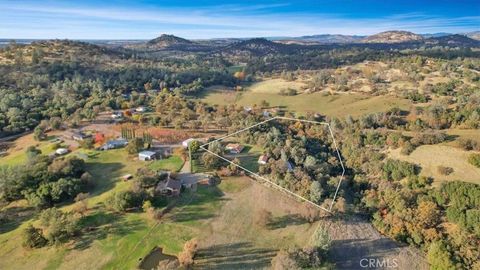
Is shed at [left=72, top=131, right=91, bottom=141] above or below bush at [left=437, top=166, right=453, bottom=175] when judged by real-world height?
above

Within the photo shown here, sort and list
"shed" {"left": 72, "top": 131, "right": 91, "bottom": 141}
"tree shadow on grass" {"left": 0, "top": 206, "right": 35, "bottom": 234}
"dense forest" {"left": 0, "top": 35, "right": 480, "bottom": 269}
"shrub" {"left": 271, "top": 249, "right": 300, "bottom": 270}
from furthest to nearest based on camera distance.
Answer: "shed" {"left": 72, "top": 131, "right": 91, "bottom": 141} → "dense forest" {"left": 0, "top": 35, "right": 480, "bottom": 269} → "tree shadow on grass" {"left": 0, "top": 206, "right": 35, "bottom": 234} → "shrub" {"left": 271, "top": 249, "right": 300, "bottom": 270}

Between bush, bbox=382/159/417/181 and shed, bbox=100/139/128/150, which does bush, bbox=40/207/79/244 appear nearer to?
shed, bbox=100/139/128/150

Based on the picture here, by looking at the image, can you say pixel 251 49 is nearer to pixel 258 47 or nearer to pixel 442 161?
pixel 258 47

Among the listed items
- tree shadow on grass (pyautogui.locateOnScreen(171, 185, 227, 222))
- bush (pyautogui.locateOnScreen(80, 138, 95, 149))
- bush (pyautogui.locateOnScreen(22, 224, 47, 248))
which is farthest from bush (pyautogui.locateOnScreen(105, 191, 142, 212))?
bush (pyautogui.locateOnScreen(80, 138, 95, 149))

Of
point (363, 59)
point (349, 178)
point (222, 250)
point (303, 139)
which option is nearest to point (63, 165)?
point (222, 250)

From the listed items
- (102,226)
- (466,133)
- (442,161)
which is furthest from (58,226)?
(466,133)

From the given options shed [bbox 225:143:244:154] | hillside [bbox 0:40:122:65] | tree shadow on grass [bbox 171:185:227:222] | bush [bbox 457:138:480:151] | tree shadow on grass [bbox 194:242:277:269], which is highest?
hillside [bbox 0:40:122:65]

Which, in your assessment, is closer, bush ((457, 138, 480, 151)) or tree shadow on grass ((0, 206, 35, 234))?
tree shadow on grass ((0, 206, 35, 234))
